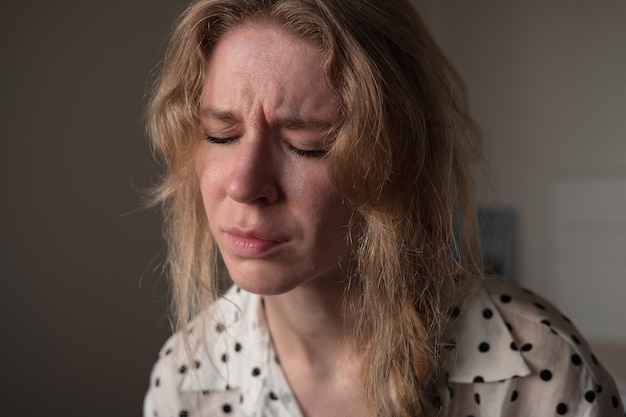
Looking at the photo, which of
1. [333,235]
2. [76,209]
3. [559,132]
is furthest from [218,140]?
[559,132]

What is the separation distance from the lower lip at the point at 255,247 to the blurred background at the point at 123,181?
1.20 feet

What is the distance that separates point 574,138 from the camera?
2084mm

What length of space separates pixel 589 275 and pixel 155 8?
54.9 inches

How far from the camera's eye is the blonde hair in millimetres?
787

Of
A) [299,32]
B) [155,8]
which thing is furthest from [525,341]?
[155,8]

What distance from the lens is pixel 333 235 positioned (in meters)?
0.81

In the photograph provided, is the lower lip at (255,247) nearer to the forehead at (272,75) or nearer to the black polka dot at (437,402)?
the forehead at (272,75)

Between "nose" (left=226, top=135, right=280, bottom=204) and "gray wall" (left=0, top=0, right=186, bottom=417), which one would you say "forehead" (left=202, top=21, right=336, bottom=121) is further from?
"gray wall" (left=0, top=0, right=186, bottom=417)

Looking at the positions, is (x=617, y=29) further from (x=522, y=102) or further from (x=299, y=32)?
(x=299, y=32)

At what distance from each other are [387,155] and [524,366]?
1.07 feet

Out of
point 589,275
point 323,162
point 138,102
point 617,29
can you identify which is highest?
point 617,29

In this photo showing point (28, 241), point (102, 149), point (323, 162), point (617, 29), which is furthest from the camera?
point (617, 29)

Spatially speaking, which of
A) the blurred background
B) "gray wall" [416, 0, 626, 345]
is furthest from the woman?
"gray wall" [416, 0, 626, 345]

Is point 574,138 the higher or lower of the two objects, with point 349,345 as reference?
higher
